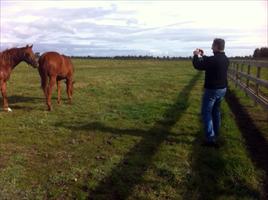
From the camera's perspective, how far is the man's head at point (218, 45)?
272 inches

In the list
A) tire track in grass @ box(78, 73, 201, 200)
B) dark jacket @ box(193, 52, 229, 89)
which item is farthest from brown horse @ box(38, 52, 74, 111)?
dark jacket @ box(193, 52, 229, 89)

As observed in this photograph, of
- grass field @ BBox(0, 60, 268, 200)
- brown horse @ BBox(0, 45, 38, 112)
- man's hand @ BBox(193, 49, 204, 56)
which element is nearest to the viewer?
grass field @ BBox(0, 60, 268, 200)

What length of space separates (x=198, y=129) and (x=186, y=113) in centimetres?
209

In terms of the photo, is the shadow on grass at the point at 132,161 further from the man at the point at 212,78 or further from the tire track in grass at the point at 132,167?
the man at the point at 212,78

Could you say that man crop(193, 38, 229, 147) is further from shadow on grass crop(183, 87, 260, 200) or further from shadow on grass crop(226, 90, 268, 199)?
shadow on grass crop(226, 90, 268, 199)

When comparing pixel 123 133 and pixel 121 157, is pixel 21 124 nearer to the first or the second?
pixel 123 133

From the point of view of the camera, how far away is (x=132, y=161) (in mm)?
6191

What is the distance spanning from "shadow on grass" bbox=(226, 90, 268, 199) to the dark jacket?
1303 mm

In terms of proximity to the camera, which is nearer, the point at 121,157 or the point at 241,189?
the point at 241,189

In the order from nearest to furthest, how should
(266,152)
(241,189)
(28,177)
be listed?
(241,189) → (28,177) → (266,152)

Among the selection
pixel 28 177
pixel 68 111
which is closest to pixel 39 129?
pixel 68 111

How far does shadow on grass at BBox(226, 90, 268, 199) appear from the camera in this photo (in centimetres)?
619

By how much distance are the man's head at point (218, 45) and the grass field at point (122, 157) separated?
1.76 m

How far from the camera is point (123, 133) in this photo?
8.29 m
